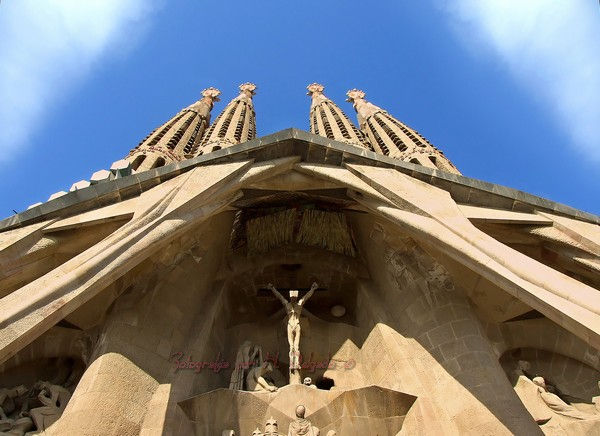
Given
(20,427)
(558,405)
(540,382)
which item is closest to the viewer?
(20,427)

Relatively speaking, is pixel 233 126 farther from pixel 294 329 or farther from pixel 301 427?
pixel 301 427

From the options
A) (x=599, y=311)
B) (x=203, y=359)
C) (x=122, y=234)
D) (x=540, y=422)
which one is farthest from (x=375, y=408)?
(x=122, y=234)

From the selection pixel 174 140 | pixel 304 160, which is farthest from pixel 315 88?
pixel 304 160

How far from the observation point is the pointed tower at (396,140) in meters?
19.4

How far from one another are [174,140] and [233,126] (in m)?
3.14

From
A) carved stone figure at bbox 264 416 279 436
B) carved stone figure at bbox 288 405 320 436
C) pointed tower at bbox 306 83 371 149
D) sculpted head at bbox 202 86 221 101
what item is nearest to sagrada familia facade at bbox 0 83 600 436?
carved stone figure at bbox 288 405 320 436

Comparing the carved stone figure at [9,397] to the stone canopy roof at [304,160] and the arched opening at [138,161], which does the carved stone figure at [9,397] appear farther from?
the arched opening at [138,161]

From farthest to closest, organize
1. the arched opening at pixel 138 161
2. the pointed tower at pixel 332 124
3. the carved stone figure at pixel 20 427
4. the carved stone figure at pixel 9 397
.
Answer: the pointed tower at pixel 332 124 < the arched opening at pixel 138 161 < the carved stone figure at pixel 9 397 < the carved stone figure at pixel 20 427

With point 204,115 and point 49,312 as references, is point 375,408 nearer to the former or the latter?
point 49,312

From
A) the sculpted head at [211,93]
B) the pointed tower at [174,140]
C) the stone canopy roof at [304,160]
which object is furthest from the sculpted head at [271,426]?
the sculpted head at [211,93]

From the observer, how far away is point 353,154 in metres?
8.88

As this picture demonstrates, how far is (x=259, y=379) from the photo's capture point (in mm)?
8102

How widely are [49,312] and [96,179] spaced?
22.8 ft

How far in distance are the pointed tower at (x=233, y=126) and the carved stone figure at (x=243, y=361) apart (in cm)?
1173
